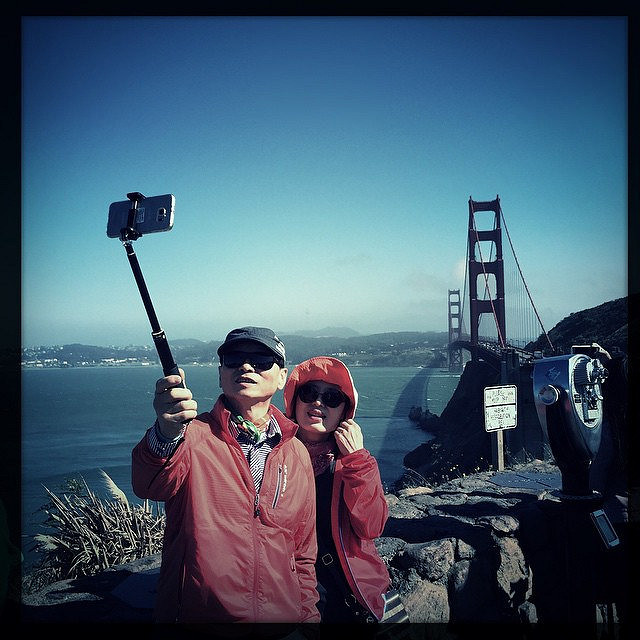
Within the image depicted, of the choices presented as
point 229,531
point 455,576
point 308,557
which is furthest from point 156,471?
point 455,576

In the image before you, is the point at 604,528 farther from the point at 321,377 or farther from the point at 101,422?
the point at 101,422

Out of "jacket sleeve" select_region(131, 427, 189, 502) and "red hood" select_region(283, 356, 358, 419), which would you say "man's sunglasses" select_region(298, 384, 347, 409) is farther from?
"jacket sleeve" select_region(131, 427, 189, 502)

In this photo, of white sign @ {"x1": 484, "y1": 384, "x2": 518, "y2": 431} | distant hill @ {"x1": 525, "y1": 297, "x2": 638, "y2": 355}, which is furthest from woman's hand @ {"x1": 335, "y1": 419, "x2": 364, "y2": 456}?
distant hill @ {"x1": 525, "y1": 297, "x2": 638, "y2": 355}

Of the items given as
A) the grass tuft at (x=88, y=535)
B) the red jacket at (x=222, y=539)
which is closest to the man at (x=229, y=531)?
the red jacket at (x=222, y=539)

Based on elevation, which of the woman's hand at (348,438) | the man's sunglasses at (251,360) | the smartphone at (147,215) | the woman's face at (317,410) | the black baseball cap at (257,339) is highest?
the smartphone at (147,215)

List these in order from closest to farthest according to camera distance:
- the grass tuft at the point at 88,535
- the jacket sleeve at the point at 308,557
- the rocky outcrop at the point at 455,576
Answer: the jacket sleeve at the point at 308,557 < the rocky outcrop at the point at 455,576 < the grass tuft at the point at 88,535

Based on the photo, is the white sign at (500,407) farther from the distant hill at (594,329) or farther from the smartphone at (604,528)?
the smartphone at (604,528)
